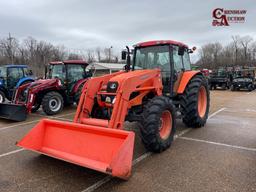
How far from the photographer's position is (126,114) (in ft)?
14.9

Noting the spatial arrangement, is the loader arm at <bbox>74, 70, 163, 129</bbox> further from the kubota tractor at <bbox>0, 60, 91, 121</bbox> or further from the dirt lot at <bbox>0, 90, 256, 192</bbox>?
the kubota tractor at <bbox>0, 60, 91, 121</bbox>

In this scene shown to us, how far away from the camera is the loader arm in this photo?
4172 mm

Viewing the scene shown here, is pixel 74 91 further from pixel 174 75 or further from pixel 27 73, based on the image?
pixel 174 75

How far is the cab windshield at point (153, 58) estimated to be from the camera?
230 inches

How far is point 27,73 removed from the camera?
12.6m

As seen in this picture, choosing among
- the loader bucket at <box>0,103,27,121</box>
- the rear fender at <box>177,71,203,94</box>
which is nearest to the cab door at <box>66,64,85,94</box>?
the loader bucket at <box>0,103,27,121</box>

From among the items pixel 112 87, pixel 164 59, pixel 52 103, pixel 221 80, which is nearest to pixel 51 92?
pixel 52 103

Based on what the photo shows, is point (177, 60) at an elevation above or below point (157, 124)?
above

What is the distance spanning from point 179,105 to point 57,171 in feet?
11.5

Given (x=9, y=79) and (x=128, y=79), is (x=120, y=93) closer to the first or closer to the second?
(x=128, y=79)

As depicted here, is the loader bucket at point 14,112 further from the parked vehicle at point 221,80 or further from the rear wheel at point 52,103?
the parked vehicle at point 221,80

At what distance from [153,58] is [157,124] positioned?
7.30ft

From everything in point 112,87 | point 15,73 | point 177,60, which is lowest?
point 112,87

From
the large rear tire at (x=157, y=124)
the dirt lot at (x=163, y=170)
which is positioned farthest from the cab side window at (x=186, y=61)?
the large rear tire at (x=157, y=124)
